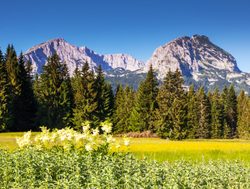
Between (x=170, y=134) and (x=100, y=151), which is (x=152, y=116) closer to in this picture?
(x=170, y=134)

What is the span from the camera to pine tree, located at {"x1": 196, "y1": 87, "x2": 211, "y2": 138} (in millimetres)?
88125

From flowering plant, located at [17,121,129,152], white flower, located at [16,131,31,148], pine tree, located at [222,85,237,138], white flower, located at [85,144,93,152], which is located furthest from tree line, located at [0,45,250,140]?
white flower, located at [85,144,93,152]

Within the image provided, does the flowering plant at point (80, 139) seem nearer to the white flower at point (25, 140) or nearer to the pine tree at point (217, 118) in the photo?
the white flower at point (25, 140)

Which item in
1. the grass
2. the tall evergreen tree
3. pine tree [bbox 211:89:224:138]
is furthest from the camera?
pine tree [bbox 211:89:224:138]

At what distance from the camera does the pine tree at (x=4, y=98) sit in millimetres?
54094

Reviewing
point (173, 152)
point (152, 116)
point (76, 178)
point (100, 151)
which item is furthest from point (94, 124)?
point (76, 178)

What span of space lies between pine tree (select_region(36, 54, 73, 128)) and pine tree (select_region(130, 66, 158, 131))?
508 inches

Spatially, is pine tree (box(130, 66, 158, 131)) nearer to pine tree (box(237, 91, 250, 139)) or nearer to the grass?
pine tree (box(237, 91, 250, 139))

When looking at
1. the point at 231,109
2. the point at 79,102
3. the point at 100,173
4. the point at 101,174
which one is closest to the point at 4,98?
the point at 79,102

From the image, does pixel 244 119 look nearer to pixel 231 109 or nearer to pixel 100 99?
pixel 231 109

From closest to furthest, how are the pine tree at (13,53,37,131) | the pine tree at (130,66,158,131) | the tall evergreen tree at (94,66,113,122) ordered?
the pine tree at (13,53,37,131), the tall evergreen tree at (94,66,113,122), the pine tree at (130,66,158,131)

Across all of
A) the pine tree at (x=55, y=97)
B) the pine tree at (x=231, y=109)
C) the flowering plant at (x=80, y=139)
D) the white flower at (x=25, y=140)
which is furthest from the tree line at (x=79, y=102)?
the flowering plant at (x=80, y=139)

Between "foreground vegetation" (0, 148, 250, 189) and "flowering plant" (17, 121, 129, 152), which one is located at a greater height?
"flowering plant" (17, 121, 129, 152)

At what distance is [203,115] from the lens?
88.3m
